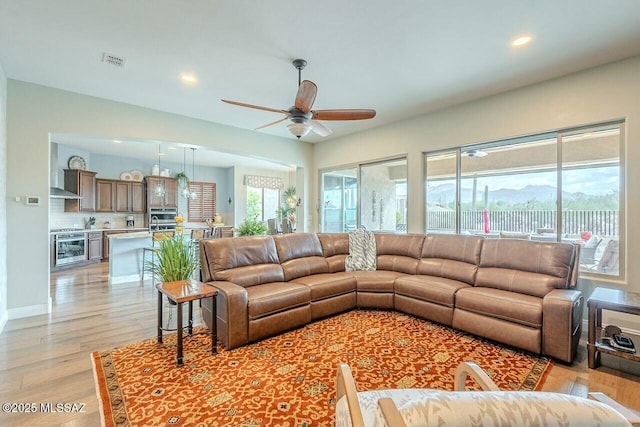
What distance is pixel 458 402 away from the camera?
75cm

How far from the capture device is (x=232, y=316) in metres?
2.81

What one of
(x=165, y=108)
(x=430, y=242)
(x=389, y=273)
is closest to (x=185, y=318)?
(x=389, y=273)

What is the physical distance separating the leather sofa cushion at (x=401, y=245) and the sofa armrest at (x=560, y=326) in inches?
71.1

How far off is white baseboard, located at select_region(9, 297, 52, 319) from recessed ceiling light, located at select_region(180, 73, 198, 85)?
3.52 meters

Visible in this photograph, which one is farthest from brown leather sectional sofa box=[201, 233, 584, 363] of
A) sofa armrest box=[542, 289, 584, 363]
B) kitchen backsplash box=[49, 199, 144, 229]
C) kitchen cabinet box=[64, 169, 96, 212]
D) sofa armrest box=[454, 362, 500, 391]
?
kitchen backsplash box=[49, 199, 144, 229]

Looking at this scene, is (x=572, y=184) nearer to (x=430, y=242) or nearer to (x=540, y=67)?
(x=540, y=67)

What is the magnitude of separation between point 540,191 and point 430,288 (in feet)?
6.87

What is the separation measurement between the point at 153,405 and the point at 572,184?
16.2 feet

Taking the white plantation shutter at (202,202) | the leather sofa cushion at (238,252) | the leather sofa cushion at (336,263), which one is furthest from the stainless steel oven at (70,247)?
the leather sofa cushion at (336,263)

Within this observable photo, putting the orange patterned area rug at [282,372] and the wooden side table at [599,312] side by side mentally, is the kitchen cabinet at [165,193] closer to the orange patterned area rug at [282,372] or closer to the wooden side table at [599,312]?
the orange patterned area rug at [282,372]

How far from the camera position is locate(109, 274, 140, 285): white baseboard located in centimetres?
542

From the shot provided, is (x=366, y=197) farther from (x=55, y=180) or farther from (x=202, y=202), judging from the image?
(x=55, y=180)

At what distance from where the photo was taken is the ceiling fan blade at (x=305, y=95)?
2.79m

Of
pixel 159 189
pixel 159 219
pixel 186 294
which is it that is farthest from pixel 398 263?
pixel 159 219
